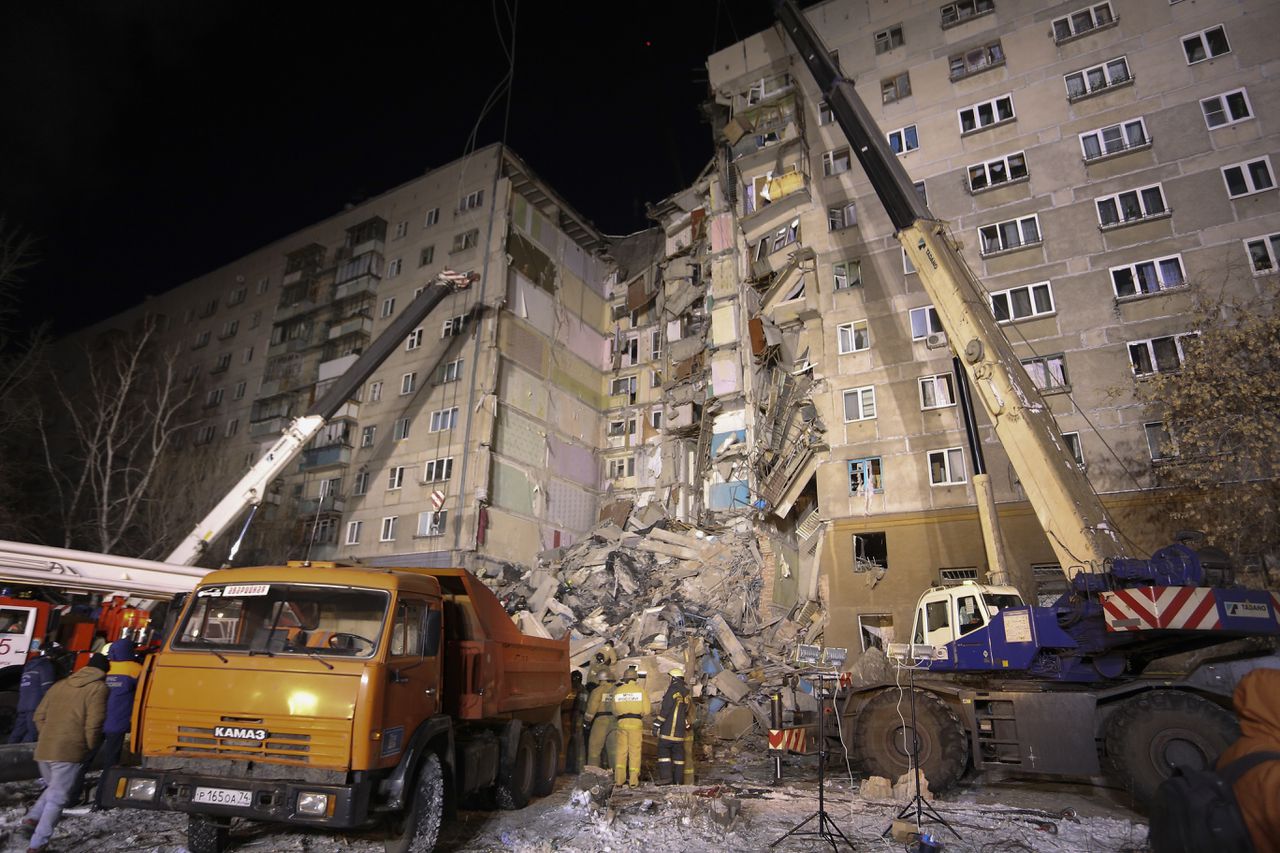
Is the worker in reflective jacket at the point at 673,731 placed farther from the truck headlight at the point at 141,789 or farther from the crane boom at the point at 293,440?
the crane boom at the point at 293,440

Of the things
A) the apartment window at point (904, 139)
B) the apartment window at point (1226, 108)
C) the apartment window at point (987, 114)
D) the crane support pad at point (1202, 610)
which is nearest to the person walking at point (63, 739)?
the crane support pad at point (1202, 610)

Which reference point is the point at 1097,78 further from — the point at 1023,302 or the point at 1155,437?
the point at 1155,437

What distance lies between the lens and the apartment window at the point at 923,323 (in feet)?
64.3

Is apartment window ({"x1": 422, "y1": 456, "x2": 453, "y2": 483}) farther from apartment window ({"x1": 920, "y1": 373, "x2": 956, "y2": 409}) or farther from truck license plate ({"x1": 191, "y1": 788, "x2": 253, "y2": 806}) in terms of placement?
truck license plate ({"x1": 191, "y1": 788, "x2": 253, "y2": 806})

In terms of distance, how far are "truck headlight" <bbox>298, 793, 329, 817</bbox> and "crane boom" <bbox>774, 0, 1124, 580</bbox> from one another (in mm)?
9521

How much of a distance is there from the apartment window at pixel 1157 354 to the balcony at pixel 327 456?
3074cm

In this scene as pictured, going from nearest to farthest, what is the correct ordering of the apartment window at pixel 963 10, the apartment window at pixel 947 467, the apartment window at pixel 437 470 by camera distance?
the apartment window at pixel 947 467, the apartment window at pixel 963 10, the apartment window at pixel 437 470

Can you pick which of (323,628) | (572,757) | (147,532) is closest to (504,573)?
(147,532)

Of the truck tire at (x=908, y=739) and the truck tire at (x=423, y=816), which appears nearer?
the truck tire at (x=423, y=816)

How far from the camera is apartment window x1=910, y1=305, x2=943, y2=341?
64.3 feet

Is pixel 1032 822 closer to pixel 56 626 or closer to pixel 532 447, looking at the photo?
pixel 56 626

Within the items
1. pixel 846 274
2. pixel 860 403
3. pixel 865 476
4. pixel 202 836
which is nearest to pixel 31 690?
pixel 202 836

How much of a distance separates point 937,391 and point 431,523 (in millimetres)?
20524

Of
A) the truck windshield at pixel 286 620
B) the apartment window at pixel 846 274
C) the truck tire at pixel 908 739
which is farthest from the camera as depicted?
the apartment window at pixel 846 274
